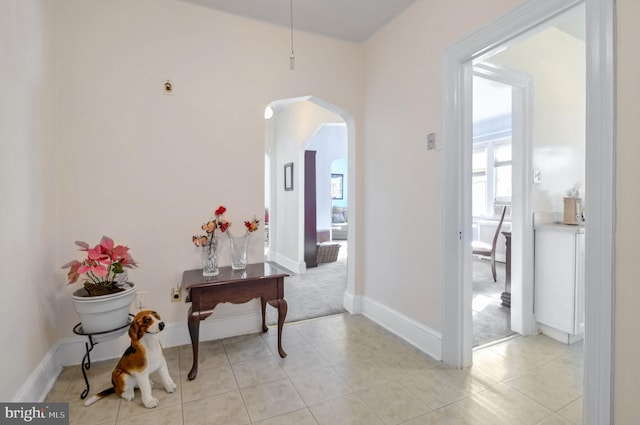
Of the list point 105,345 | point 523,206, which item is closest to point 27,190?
point 105,345

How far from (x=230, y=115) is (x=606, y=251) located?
2524 mm

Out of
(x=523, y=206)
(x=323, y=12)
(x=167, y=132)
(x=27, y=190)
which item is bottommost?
(x=523, y=206)

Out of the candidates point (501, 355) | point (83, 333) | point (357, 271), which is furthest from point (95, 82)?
point (501, 355)

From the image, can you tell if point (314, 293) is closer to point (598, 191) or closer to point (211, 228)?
point (211, 228)

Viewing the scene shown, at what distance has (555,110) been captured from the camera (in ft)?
8.86

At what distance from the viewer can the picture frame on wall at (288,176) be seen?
16.5ft

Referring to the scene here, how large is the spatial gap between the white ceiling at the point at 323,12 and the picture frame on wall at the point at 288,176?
99.6 inches

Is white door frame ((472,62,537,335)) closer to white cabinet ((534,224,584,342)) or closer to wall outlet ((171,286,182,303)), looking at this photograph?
white cabinet ((534,224,584,342))

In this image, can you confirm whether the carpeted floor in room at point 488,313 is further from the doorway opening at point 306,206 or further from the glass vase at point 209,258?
the glass vase at point 209,258

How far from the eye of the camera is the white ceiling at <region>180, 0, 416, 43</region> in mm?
2342

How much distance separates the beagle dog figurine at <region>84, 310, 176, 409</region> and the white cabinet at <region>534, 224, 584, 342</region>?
290 centimetres

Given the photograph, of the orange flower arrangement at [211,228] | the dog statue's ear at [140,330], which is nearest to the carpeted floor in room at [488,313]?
the orange flower arrangement at [211,228]

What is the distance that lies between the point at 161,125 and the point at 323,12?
1591mm

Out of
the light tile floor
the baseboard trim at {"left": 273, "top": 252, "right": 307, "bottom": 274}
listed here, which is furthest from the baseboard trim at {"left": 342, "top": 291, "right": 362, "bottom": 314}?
the baseboard trim at {"left": 273, "top": 252, "right": 307, "bottom": 274}
